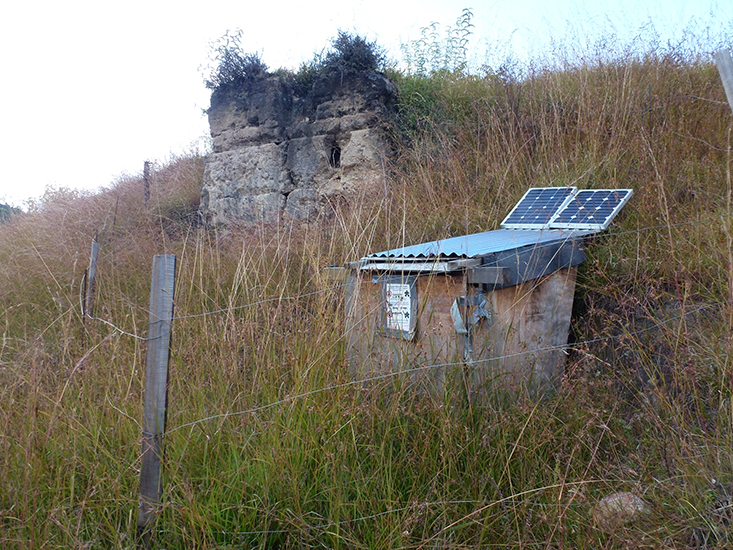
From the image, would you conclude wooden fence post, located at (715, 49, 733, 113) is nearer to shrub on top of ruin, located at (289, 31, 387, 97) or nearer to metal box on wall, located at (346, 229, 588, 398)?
metal box on wall, located at (346, 229, 588, 398)

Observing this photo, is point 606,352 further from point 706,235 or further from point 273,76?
point 273,76

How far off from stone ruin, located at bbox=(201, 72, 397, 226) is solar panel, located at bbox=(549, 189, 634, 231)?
270cm

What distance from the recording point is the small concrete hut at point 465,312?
2586 millimetres

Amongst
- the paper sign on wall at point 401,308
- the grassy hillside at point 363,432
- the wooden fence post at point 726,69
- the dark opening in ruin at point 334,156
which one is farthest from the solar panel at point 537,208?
the dark opening in ruin at point 334,156

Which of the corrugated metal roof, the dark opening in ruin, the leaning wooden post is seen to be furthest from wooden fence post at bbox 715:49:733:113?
the dark opening in ruin

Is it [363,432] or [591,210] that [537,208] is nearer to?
[591,210]

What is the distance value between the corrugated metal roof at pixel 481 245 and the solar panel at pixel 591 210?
94 millimetres

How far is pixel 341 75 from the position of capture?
6703 mm

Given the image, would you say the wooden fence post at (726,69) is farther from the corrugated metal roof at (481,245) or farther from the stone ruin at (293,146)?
the stone ruin at (293,146)

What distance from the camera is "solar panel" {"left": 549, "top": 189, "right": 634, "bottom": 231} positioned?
354 centimetres

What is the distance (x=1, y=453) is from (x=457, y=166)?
457 cm

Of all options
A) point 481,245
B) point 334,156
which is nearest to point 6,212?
point 334,156

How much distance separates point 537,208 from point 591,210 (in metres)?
0.46

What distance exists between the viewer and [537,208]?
13.3ft
